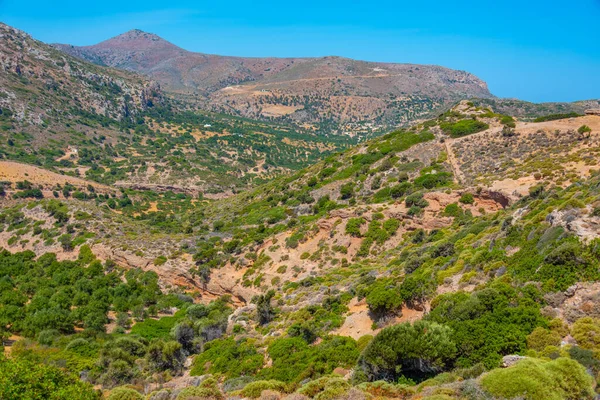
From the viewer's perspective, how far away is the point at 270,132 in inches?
5812

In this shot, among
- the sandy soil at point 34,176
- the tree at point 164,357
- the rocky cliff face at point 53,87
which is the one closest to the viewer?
the tree at point 164,357

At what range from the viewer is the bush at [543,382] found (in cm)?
804

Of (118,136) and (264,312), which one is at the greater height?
(118,136)

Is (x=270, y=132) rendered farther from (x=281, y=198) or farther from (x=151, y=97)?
(x=281, y=198)

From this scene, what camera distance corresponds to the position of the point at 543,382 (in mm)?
8180

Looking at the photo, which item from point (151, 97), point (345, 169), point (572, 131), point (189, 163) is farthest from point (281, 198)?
point (151, 97)

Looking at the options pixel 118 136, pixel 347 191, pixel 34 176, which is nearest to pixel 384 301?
pixel 347 191

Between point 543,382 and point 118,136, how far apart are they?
118m

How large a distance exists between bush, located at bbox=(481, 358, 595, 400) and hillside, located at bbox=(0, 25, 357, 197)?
7965cm

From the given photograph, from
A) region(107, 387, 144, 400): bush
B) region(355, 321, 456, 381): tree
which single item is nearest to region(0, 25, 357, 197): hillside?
region(107, 387, 144, 400): bush

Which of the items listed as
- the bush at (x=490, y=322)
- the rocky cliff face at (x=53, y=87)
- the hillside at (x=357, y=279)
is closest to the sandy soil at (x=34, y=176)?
the hillside at (x=357, y=279)

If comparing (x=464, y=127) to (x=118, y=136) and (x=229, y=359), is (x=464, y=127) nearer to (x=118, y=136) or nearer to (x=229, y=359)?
(x=229, y=359)

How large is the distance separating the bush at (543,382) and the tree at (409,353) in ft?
8.26

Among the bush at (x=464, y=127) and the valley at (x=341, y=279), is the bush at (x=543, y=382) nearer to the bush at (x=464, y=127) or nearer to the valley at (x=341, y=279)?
the valley at (x=341, y=279)
